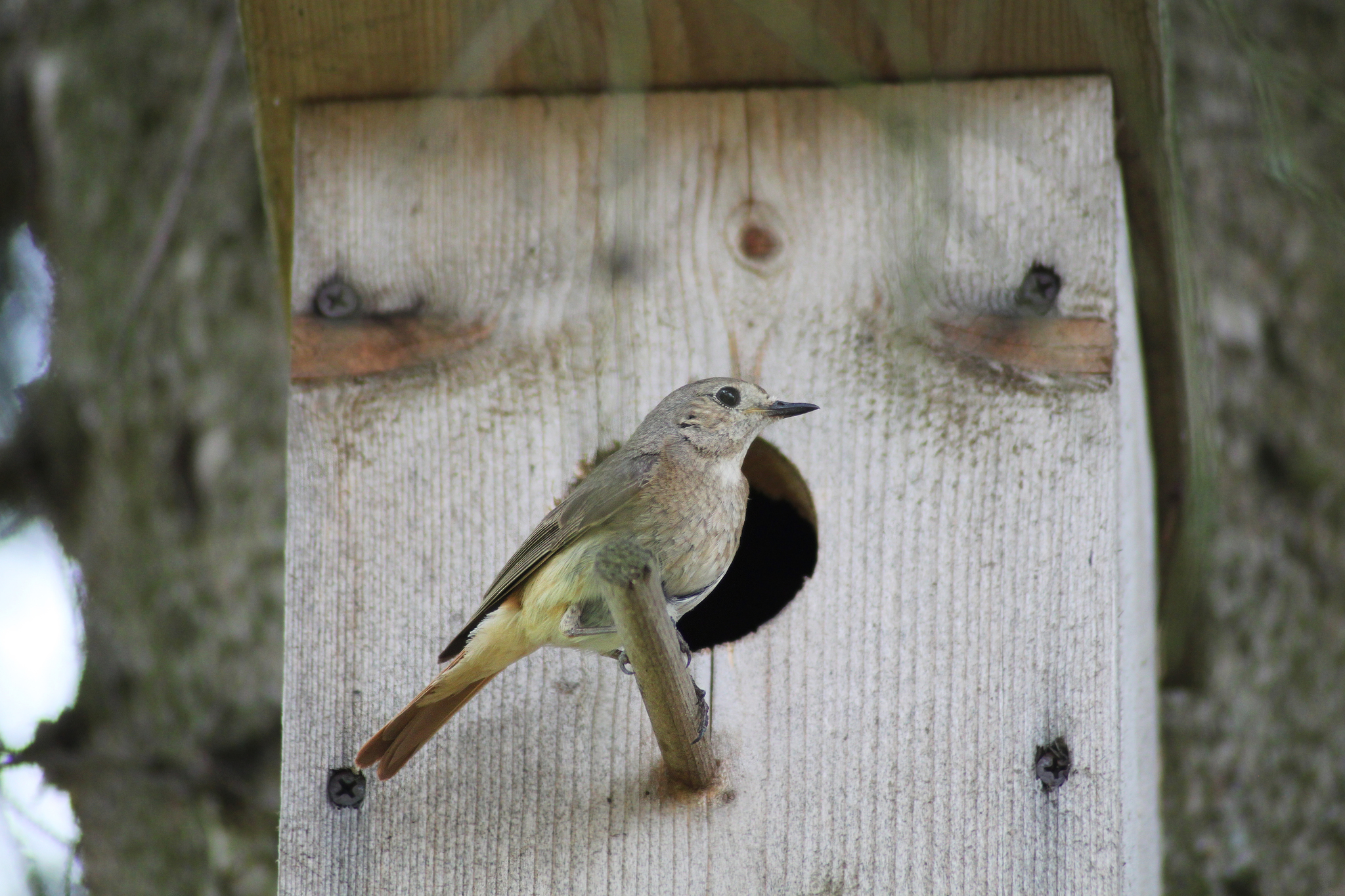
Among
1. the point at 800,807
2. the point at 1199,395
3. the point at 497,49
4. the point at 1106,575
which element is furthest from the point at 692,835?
the point at 497,49

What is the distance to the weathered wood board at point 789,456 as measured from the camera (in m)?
2.53

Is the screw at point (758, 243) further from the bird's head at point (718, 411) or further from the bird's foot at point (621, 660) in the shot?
the bird's foot at point (621, 660)

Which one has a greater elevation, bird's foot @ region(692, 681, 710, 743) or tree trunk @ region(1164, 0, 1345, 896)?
tree trunk @ region(1164, 0, 1345, 896)

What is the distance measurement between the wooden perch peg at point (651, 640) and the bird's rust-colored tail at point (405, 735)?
417 millimetres

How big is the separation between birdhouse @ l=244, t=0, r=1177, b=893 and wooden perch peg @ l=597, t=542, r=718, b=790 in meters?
0.39

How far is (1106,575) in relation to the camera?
265 centimetres

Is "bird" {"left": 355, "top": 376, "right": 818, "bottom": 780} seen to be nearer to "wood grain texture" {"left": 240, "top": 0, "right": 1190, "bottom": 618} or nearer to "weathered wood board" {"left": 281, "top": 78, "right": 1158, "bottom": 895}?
"weathered wood board" {"left": 281, "top": 78, "right": 1158, "bottom": 895}

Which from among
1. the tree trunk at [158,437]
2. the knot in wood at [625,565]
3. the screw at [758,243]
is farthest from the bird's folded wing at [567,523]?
the tree trunk at [158,437]

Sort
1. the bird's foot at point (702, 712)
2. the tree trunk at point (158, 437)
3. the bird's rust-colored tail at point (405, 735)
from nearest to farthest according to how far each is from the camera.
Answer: the bird's foot at point (702, 712), the bird's rust-colored tail at point (405, 735), the tree trunk at point (158, 437)

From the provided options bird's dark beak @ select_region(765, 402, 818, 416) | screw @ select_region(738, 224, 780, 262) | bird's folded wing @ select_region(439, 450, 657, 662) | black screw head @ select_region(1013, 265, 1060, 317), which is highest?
screw @ select_region(738, 224, 780, 262)

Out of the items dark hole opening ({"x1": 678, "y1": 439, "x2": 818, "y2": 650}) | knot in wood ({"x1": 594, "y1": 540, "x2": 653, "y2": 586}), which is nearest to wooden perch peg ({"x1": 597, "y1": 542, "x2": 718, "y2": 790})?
knot in wood ({"x1": 594, "y1": 540, "x2": 653, "y2": 586})

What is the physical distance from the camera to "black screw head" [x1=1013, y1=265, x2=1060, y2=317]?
2879 mm

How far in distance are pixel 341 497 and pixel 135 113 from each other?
5.74ft

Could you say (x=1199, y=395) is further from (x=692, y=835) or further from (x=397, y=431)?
(x=397, y=431)
